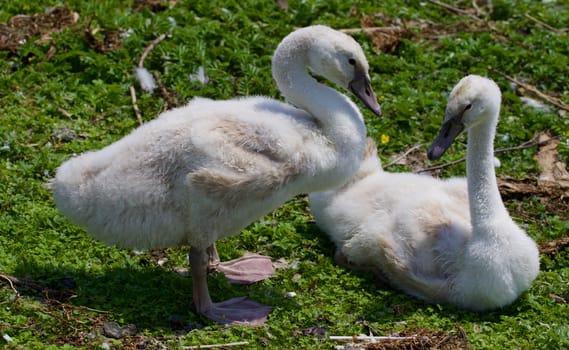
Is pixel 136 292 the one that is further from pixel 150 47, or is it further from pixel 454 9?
pixel 454 9

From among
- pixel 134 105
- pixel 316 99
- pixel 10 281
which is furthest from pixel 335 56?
pixel 134 105

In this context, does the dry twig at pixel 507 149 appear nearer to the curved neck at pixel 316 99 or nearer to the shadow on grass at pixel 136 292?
the curved neck at pixel 316 99

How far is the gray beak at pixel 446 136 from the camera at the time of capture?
633 centimetres

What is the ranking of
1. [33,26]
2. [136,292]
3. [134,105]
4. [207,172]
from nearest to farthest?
1. [207,172]
2. [136,292]
3. [134,105]
4. [33,26]

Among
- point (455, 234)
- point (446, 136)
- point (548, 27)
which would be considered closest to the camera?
point (446, 136)

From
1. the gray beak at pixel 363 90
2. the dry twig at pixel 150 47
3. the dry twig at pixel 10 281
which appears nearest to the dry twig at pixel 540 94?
the gray beak at pixel 363 90

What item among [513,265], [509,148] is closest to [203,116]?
[513,265]

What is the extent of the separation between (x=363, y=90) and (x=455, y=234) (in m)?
1.20

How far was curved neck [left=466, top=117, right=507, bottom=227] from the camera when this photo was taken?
637 cm

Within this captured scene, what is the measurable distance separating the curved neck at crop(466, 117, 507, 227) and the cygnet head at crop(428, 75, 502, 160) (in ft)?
0.24

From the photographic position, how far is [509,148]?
8.38 meters

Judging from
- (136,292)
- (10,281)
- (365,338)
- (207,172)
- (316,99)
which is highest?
(316,99)

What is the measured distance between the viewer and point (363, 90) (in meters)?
6.46

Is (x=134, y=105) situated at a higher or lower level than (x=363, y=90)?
lower
